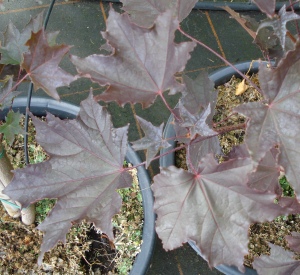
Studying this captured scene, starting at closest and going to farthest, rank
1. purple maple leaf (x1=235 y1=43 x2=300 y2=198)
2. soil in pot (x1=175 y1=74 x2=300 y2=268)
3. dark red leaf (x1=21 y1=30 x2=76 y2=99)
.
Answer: purple maple leaf (x1=235 y1=43 x2=300 y2=198) → dark red leaf (x1=21 y1=30 x2=76 y2=99) → soil in pot (x1=175 y1=74 x2=300 y2=268)

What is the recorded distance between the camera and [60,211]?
0.86 metres

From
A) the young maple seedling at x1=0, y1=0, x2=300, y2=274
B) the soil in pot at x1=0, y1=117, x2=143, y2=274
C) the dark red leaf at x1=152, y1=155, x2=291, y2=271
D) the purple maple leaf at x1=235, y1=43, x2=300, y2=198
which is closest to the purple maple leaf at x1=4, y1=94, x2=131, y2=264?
the young maple seedling at x1=0, y1=0, x2=300, y2=274

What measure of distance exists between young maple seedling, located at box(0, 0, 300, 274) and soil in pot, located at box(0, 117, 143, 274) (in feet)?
1.70

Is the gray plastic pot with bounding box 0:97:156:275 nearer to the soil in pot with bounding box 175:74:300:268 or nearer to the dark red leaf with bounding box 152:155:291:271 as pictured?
the soil in pot with bounding box 175:74:300:268

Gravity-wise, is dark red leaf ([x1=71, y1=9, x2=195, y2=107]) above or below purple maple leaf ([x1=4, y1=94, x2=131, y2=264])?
above

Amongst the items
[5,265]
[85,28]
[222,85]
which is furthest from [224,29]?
[5,265]

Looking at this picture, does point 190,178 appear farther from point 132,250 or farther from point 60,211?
point 132,250

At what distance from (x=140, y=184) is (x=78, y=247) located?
29 centimetres

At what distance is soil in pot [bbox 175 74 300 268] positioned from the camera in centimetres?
143

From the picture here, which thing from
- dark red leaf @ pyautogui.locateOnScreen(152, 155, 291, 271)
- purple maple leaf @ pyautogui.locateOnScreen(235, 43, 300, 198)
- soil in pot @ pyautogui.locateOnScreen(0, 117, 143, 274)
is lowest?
soil in pot @ pyautogui.locateOnScreen(0, 117, 143, 274)

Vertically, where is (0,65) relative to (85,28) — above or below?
above

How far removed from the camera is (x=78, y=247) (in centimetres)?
137

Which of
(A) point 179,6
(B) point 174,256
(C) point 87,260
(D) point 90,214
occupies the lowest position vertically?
(B) point 174,256

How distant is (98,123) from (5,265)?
696 millimetres
